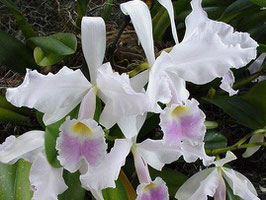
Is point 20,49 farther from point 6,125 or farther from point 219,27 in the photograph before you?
point 219,27

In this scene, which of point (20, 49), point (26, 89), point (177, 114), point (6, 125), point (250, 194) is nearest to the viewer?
point (26, 89)

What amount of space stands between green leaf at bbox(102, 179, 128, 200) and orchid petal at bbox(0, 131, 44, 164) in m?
0.19

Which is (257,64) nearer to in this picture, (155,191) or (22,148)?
(155,191)

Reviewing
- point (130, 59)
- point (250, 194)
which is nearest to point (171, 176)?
point (250, 194)

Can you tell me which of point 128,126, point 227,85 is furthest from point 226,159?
point 128,126

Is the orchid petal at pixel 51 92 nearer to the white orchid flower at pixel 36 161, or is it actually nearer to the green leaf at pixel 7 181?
the white orchid flower at pixel 36 161

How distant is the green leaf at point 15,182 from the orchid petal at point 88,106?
22cm

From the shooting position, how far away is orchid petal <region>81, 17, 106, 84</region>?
83cm

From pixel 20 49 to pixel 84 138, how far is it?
16.2 inches

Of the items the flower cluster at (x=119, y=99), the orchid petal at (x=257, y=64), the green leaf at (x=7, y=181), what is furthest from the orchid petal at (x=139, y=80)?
the orchid petal at (x=257, y=64)

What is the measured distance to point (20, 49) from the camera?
117 centimetres

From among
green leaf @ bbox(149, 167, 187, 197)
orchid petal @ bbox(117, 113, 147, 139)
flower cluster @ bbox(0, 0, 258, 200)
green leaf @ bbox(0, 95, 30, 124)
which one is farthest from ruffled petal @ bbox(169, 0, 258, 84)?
green leaf @ bbox(0, 95, 30, 124)

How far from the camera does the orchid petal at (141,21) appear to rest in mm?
865

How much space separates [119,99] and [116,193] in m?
0.29
